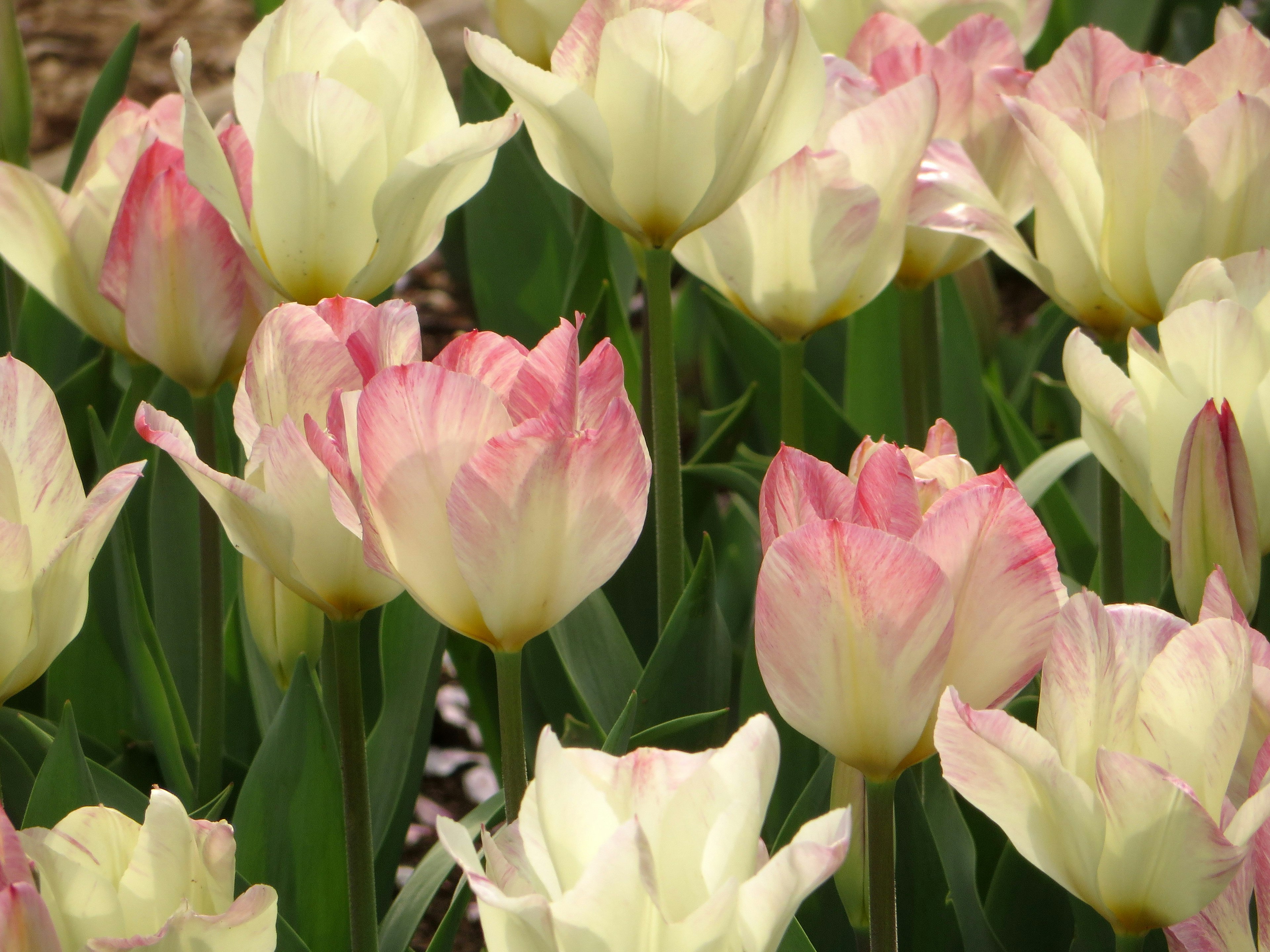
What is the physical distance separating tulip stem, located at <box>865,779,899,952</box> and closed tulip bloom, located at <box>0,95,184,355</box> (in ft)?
2.14

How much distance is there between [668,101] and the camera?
2.75ft

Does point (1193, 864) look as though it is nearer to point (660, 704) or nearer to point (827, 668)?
point (827, 668)

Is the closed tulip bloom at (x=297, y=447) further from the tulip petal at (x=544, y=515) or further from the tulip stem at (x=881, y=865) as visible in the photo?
the tulip stem at (x=881, y=865)

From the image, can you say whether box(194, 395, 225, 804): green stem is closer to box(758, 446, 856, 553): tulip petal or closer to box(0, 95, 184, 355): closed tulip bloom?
box(0, 95, 184, 355): closed tulip bloom

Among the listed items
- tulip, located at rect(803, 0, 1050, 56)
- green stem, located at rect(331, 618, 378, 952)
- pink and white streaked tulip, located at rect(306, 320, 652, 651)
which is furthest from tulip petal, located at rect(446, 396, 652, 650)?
tulip, located at rect(803, 0, 1050, 56)

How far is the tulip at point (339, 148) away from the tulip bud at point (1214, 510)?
1.32 ft


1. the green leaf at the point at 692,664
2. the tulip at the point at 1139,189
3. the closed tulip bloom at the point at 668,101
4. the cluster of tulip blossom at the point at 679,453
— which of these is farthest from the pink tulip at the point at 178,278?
the tulip at the point at 1139,189

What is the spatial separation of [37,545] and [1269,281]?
2.16 feet

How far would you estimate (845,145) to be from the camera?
38.8 inches

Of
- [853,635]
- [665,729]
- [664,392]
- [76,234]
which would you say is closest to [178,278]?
[76,234]

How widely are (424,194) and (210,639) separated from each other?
1.06 feet

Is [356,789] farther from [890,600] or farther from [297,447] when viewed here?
[890,600]

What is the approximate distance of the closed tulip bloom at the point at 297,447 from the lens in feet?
2.12

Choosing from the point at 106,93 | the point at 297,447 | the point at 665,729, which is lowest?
the point at 665,729
